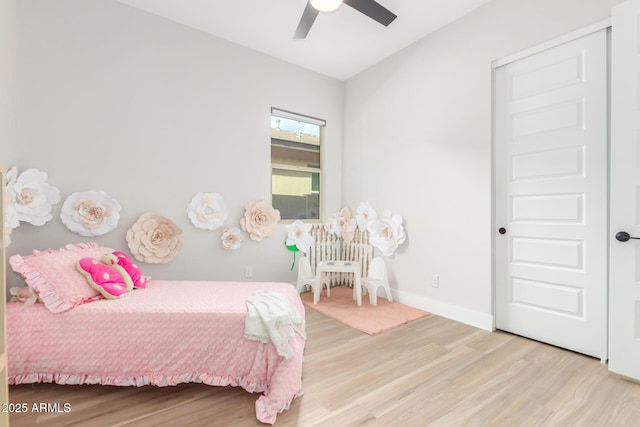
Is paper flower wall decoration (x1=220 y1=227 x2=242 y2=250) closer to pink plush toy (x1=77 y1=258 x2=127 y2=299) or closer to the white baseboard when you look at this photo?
pink plush toy (x1=77 y1=258 x2=127 y2=299)

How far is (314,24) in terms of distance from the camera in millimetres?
2846

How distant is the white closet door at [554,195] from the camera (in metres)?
2.03

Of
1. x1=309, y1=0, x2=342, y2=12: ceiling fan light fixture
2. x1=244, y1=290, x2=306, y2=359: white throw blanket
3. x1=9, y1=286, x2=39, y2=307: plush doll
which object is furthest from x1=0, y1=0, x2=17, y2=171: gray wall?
x1=309, y1=0, x2=342, y2=12: ceiling fan light fixture

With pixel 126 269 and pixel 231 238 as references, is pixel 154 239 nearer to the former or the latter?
pixel 126 269

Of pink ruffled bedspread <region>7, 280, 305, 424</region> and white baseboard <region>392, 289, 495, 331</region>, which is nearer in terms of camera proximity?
pink ruffled bedspread <region>7, 280, 305, 424</region>

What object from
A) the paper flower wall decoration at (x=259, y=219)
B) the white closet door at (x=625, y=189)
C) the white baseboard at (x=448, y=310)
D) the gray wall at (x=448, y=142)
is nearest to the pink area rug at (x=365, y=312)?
the white baseboard at (x=448, y=310)

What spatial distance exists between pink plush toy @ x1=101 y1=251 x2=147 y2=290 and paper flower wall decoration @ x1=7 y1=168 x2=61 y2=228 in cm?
66

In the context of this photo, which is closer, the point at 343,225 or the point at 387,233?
the point at 387,233

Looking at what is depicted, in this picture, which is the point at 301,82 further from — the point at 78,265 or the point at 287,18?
the point at 78,265

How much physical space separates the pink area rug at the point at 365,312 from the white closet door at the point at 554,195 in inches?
32.5

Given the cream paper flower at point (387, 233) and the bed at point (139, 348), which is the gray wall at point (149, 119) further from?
the cream paper flower at point (387, 233)

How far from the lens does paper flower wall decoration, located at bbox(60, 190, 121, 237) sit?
2.37m

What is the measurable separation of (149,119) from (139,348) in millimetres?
2033

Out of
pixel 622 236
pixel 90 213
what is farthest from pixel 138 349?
pixel 622 236
